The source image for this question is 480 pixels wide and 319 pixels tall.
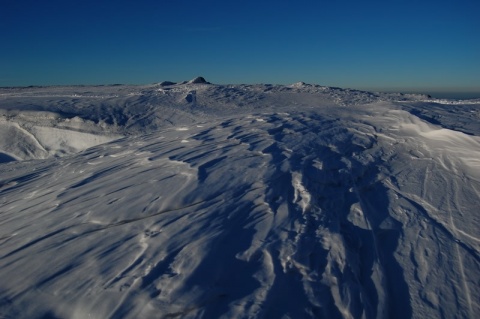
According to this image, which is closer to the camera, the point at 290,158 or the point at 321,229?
the point at 321,229

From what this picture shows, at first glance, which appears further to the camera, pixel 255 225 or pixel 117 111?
pixel 117 111

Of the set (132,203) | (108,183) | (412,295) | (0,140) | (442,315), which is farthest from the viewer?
(0,140)

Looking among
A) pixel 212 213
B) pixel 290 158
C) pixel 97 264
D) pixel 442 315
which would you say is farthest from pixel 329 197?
pixel 97 264

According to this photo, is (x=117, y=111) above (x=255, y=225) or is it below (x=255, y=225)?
above

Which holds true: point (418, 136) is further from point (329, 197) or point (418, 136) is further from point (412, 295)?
point (412, 295)

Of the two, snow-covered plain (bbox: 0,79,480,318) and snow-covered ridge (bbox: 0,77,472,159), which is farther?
snow-covered ridge (bbox: 0,77,472,159)

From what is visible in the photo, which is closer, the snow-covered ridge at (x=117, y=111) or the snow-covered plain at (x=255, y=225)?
the snow-covered plain at (x=255, y=225)

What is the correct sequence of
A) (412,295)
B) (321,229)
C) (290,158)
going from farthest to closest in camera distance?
(290,158) → (321,229) → (412,295)

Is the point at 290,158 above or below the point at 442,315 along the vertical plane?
above
